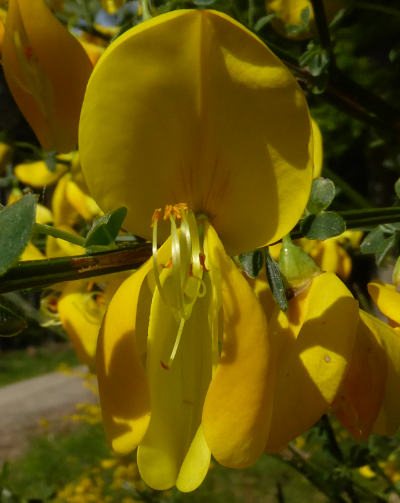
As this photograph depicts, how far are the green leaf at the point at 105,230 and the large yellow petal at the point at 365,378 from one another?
19 centimetres

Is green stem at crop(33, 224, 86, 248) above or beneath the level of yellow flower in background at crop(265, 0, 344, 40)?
above

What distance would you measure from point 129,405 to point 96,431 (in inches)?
159

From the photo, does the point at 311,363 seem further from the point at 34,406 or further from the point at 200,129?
the point at 34,406

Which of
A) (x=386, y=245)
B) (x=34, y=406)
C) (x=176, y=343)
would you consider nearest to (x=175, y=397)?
(x=176, y=343)

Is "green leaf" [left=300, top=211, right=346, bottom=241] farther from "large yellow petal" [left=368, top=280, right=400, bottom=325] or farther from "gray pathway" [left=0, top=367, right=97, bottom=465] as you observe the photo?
"gray pathway" [left=0, top=367, right=97, bottom=465]

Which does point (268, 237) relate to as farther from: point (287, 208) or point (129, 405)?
point (129, 405)

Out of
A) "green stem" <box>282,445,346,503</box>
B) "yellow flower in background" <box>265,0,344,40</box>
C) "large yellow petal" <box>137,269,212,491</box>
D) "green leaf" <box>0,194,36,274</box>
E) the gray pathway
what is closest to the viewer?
"green leaf" <box>0,194,36,274</box>

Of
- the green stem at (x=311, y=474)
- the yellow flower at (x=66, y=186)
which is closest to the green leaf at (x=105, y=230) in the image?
the yellow flower at (x=66, y=186)

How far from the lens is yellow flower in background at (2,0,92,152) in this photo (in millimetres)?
525

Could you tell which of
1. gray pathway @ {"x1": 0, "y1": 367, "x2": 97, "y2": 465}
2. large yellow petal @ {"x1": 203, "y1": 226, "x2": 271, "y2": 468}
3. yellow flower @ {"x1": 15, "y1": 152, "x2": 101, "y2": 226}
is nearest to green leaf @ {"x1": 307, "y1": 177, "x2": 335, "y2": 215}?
large yellow petal @ {"x1": 203, "y1": 226, "x2": 271, "y2": 468}

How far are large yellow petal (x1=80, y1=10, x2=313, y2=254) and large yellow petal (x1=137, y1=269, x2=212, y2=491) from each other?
0.06 meters

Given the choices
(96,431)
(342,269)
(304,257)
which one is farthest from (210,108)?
(96,431)

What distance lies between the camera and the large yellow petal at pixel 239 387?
0.39 m

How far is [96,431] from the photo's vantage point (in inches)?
166
